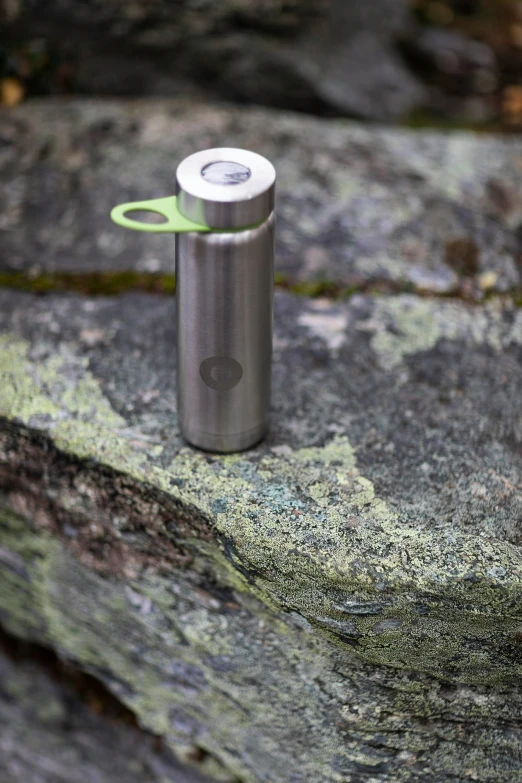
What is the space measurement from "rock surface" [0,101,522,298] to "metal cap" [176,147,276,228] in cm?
63

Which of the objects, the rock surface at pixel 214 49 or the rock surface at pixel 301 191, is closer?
the rock surface at pixel 301 191

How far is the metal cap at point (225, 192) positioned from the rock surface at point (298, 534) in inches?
17.8

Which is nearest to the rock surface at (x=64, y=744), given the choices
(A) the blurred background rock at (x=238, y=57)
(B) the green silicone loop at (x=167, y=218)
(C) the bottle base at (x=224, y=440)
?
(C) the bottle base at (x=224, y=440)

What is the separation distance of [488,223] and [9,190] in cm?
119

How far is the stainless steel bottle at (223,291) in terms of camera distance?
122 centimetres

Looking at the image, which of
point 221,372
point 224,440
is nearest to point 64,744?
point 224,440

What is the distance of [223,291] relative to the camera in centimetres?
127

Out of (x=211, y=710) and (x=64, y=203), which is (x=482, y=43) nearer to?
(x=64, y=203)

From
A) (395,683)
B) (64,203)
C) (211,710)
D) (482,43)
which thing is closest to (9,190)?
(64,203)

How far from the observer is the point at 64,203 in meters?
2.04

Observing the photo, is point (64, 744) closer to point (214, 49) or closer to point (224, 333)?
point (224, 333)

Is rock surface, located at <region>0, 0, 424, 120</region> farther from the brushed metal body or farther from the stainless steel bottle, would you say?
the brushed metal body

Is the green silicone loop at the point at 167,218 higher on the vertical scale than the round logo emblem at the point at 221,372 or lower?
higher

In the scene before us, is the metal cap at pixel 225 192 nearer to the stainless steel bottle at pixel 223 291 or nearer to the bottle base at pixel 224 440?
the stainless steel bottle at pixel 223 291
